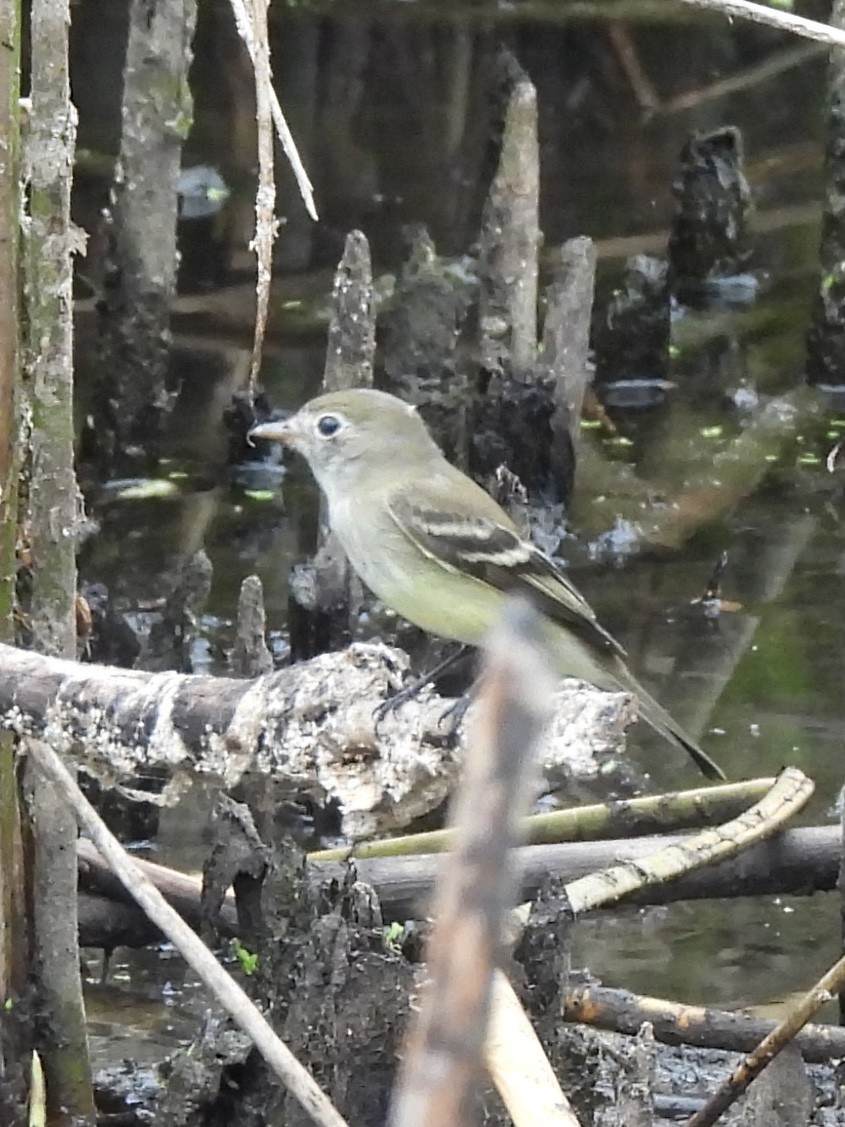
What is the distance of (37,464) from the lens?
3.04 metres

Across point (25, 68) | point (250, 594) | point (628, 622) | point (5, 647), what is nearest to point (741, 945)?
point (250, 594)

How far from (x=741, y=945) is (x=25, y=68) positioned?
4690 mm

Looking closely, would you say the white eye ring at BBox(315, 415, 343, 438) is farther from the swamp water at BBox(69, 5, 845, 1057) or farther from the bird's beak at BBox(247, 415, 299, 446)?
the swamp water at BBox(69, 5, 845, 1057)

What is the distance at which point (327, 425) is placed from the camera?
4613mm

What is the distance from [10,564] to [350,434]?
66.9 inches

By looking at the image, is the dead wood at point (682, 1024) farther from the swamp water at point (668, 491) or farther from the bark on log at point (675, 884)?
the swamp water at point (668, 491)

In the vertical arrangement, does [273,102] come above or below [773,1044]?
above

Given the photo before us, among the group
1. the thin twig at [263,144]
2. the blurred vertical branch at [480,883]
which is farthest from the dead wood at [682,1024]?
the blurred vertical branch at [480,883]

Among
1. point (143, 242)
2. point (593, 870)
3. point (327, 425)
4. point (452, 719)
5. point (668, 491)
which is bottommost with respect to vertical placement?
point (668, 491)

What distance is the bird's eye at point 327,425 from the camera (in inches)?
181

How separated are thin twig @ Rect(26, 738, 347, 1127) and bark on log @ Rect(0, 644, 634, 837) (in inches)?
6.0

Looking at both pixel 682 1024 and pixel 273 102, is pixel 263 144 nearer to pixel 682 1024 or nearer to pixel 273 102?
pixel 273 102

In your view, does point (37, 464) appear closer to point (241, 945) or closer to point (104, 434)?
point (241, 945)

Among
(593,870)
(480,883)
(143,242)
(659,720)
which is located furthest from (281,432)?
(480,883)
